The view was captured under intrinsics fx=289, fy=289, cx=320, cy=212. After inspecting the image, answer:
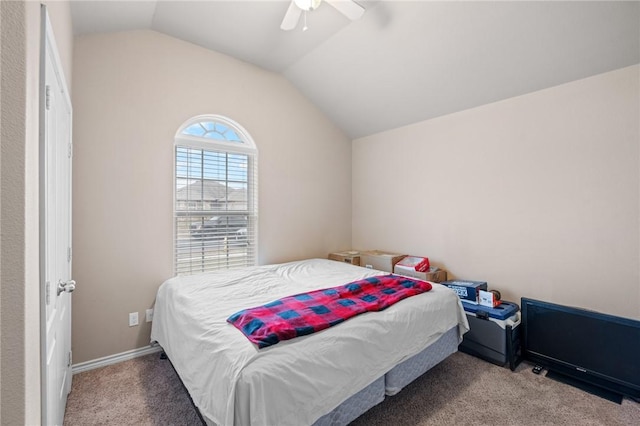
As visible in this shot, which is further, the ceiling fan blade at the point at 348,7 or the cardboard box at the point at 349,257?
the cardboard box at the point at 349,257

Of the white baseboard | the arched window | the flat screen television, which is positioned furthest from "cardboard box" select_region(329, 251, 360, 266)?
the white baseboard

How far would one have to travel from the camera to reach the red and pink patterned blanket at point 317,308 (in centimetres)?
154

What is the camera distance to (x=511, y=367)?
2.46 metres

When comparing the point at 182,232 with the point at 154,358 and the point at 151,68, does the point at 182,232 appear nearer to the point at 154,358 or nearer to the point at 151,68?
the point at 154,358

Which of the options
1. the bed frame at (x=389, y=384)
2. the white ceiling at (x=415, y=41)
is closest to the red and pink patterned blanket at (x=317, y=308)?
the bed frame at (x=389, y=384)

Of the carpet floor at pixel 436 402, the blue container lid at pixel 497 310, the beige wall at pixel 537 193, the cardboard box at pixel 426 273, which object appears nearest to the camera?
the carpet floor at pixel 436 402

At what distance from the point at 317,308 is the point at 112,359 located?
204 centimetres

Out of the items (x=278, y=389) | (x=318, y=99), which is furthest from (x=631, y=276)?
(x=318, y=99)

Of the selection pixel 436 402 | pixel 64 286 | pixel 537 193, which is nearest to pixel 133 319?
pixel 64 286

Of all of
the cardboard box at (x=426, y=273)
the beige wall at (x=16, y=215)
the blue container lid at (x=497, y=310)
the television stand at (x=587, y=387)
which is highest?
the beige wall at (x=16, y=215)

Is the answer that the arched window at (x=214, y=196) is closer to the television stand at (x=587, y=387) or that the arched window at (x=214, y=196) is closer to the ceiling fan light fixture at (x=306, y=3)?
the ceiling fan light fixture at (x=306, y=3)

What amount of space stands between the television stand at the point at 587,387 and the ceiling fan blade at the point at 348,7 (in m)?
3.25

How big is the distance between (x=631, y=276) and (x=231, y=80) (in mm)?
4039

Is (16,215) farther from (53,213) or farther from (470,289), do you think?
(470,289)
